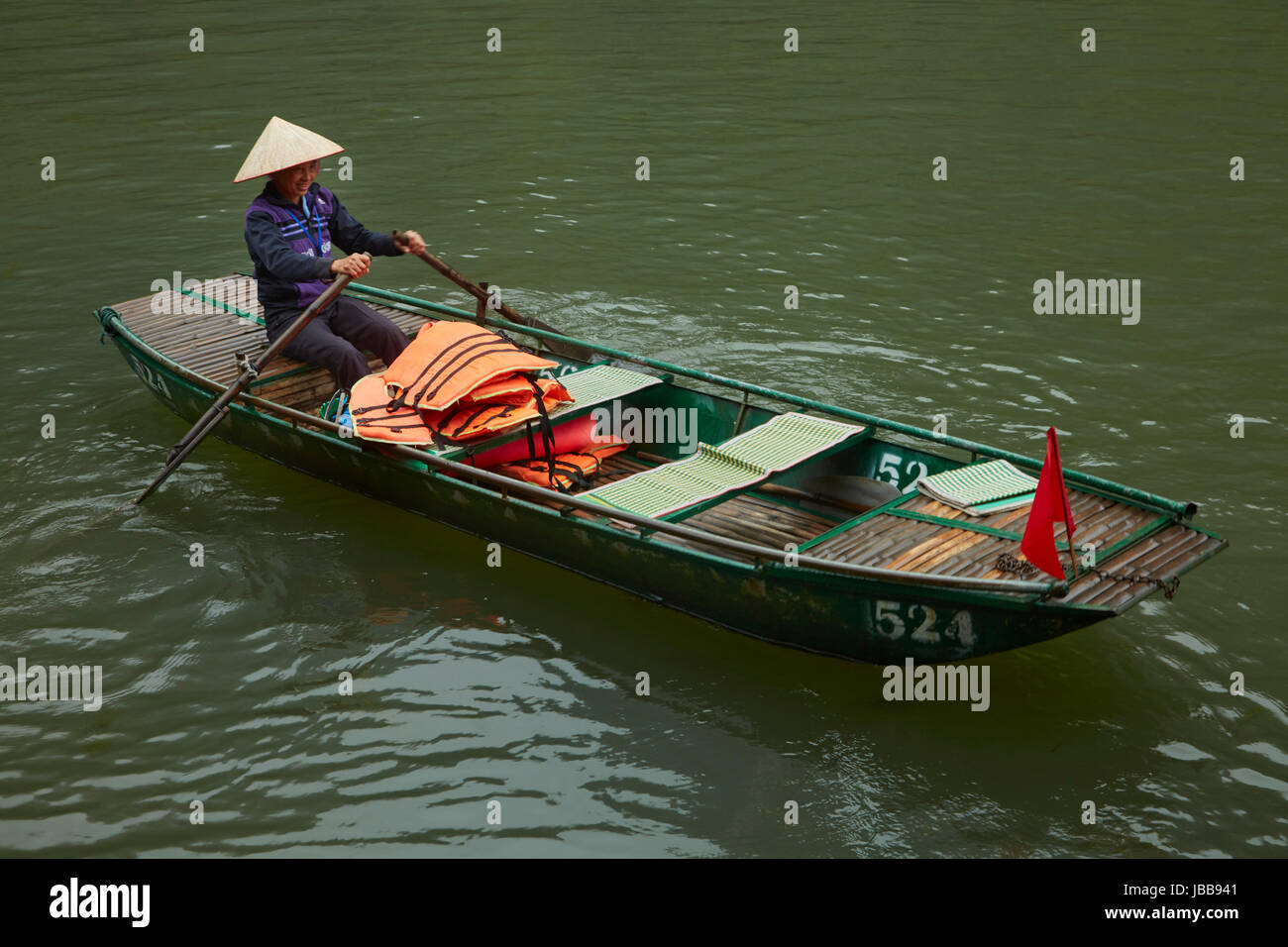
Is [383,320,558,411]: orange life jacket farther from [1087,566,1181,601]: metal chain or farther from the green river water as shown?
[1087,566,1181,601]: metal chain

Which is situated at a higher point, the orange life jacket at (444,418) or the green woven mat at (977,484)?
the orange life jacket at (444,418)

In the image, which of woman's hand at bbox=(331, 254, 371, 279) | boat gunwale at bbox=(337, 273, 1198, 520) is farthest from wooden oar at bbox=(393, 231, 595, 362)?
woman's hand at bbox=(331, 254, 371, 279)

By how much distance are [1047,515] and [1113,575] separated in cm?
56

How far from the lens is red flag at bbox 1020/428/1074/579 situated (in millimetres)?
5328

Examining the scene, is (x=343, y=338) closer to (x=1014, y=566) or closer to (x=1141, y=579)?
(x=1014, y=566)

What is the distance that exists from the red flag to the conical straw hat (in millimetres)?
4948

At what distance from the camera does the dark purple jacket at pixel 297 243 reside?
7.89 metres

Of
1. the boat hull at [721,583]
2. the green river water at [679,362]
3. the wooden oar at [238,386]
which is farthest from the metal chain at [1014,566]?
the wooden oar at [238,386]

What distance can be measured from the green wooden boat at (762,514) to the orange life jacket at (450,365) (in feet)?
1.20

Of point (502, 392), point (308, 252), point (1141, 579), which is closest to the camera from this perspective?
point (1141, 579)

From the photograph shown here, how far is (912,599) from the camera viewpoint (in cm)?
566

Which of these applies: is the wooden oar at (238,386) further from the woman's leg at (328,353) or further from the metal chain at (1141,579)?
the metal chain at (1141,579)

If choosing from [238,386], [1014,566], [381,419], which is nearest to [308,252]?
[238,386]

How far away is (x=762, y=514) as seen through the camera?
7219mm
